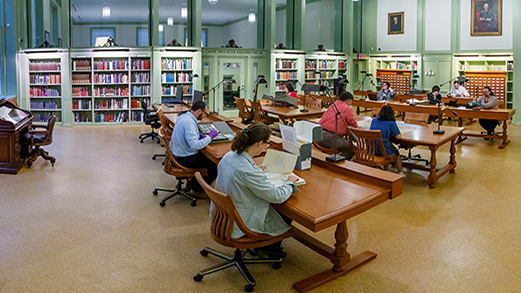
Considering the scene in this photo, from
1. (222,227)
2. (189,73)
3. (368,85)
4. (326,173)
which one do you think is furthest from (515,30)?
(222,227)

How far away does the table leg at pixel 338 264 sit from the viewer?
128 inches

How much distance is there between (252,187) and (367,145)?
3.05 m

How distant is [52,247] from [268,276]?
1959 millimetres

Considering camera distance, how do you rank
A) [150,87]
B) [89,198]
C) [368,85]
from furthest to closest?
[368,85]
[150,87]
[89,198]

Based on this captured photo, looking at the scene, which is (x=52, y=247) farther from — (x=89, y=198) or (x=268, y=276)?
(x=268, y=276)

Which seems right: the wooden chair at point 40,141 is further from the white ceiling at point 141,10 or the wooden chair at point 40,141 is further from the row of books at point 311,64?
the row of books at point 311,64

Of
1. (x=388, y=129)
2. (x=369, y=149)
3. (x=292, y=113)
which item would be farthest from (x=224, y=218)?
(x=292, y=113)

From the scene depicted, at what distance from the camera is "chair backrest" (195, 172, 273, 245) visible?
9.47 ft

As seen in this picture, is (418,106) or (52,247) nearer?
(52,247)

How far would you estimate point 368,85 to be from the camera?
16.1 m

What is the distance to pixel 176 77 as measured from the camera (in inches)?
476

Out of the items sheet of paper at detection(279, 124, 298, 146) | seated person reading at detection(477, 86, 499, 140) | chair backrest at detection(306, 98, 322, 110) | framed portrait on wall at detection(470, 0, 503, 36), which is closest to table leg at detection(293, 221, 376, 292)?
sheet of paper at detection(279, 124, 298, 146)

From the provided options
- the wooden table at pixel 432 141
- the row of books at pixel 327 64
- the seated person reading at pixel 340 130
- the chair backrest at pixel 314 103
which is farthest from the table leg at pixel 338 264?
the row of books at pixel 327 64

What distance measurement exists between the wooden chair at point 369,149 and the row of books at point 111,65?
7.79m
